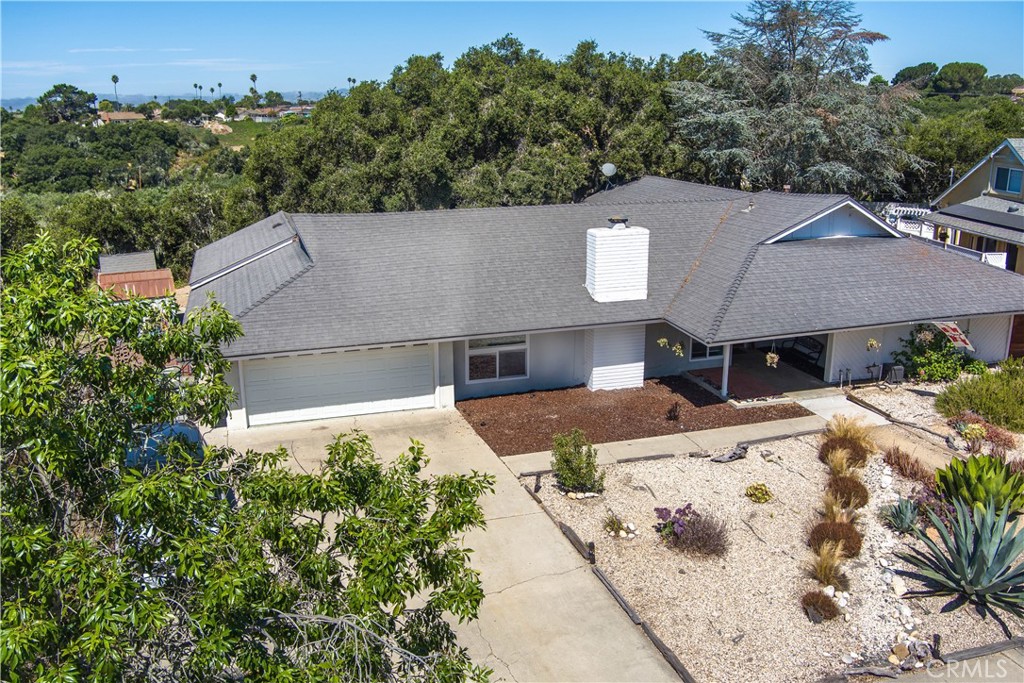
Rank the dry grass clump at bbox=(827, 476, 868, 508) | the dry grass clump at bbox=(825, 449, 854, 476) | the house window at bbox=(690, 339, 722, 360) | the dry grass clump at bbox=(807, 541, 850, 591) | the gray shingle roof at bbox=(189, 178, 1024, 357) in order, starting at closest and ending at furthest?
the dry grass clump at bbox=(807, 541, 850, 591) < the dry grass clump at bbox=(827, 476, 868, 508) < the dry grass clump at bbox=(825, 449, 854, 476) < the gray shingle roof at bbox=(189, 178, 1024, 357) < the house window at bbox=(690, 339, 722, 360)

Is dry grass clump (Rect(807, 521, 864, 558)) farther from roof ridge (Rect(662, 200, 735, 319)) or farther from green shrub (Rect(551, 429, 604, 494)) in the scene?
roof ridge (Rect(662, 200, 735, 319))

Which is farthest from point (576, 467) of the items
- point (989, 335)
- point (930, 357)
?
point (989, 335)

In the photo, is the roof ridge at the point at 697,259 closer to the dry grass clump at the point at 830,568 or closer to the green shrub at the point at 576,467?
the green shrub at the point at 576,467

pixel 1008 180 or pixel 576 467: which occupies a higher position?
pixel 1008 180

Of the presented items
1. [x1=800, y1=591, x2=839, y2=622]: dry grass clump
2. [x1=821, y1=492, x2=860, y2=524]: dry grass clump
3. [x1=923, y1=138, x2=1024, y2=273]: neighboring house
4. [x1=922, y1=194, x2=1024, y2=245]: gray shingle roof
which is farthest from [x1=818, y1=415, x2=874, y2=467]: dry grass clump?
[x1=922, y1=194, x2=1024, y2=245]: gray shingle roof

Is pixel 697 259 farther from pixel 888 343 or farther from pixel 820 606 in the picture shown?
pixel 820 606
